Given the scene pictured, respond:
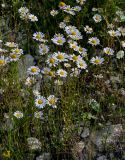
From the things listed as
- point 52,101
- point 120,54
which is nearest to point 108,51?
point 120,54

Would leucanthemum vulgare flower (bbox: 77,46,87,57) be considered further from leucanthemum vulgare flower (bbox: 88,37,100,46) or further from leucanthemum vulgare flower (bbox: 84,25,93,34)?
leucanthemum vulgare flower (bbox: 84,25,93,34)

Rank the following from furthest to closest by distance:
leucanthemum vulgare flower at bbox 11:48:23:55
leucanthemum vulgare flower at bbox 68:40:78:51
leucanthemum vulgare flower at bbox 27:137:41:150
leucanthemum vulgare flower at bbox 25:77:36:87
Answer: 1. leucanthemum vulgare flower at bbox 68:40:78:51
2. leucanthemum vulgare flower at bbox 11:48:23:55
3. leucanthemum vulgare flower at bbox 25:77:36:87
4. leucanthemum vulgare flower at bbox 27:137:41:150

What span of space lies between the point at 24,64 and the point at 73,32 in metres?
0.50

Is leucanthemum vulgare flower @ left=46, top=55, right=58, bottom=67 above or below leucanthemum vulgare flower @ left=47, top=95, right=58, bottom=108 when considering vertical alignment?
above

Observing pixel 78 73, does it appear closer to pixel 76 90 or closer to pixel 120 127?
pixel 76 90

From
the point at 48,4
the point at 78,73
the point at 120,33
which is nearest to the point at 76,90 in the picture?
the point at 78,73

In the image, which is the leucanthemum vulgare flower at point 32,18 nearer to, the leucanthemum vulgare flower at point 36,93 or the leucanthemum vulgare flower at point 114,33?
the leucanthemum vulgare flower at point 114,33

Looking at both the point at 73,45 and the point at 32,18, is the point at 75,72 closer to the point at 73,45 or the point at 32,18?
the point at 73,45

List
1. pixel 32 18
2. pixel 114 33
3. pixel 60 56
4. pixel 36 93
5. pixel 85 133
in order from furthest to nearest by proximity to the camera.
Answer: pixel 32 18 → pixel 114 33 → pixel 60 56 → pixel 36 93 → pixel 85 133

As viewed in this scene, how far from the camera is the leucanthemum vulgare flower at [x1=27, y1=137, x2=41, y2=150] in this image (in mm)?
3489

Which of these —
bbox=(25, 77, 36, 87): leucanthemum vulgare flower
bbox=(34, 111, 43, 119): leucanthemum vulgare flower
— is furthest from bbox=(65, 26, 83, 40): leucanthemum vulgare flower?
bbox=(34, 111, 43, 119): leucanthemum vulgare flower

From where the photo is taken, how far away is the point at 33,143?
11.5ft

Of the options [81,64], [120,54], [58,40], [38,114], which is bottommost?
[38,114]

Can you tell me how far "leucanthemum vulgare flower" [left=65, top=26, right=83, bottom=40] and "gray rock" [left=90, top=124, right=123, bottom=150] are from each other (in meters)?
0.89
